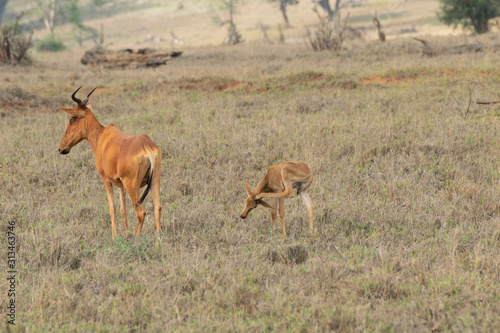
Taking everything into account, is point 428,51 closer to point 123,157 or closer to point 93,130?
point 93,130

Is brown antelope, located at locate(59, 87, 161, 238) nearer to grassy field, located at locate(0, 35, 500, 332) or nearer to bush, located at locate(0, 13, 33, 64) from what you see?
grassy field, located at locate(0, 35, 500, 332)

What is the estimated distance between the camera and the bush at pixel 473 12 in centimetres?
2917

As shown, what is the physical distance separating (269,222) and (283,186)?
85 centimetres

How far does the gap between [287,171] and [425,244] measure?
1524 mm

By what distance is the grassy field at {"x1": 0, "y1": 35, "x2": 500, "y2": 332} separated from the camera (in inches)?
147

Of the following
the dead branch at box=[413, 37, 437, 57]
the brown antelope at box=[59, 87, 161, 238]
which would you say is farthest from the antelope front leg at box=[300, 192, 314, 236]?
the dead branch at box=[413, 37, 437, 57]

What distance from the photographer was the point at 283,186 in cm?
509

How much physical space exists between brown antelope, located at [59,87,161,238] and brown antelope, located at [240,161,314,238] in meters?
0.99

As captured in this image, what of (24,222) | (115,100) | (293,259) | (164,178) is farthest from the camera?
(115,100)

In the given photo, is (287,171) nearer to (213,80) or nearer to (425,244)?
(425,244)

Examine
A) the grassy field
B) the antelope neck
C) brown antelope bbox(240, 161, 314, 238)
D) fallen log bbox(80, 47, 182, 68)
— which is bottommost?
the grassy field

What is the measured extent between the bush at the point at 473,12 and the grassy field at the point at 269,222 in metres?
20.4

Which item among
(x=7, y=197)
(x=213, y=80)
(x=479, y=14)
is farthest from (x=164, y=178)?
(x=479, y=14)

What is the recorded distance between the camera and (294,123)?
984 centimetres
